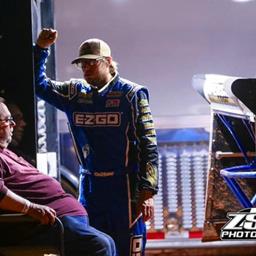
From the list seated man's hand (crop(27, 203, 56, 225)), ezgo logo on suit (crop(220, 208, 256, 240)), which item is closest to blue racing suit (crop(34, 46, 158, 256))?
seated man's hand (crop(27, 203, 56, 225))

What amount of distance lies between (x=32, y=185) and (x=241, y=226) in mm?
1846

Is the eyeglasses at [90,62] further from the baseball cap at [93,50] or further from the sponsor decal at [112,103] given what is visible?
the sponsor decal at [112,103]

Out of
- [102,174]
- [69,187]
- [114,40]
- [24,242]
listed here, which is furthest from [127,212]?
[114,40]

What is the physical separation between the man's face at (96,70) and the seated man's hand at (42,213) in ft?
2.87

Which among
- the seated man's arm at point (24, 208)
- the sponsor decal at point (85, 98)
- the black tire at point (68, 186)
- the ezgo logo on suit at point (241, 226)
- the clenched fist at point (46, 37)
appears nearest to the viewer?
the seated man's arm at point (24, 208)

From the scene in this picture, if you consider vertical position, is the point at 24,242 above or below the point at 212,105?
below

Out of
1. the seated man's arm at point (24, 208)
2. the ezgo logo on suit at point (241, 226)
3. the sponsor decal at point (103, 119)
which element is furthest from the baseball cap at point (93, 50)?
the ezgo logo on suit at point (241, 226)

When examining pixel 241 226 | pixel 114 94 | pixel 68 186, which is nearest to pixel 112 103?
pixel 114 94

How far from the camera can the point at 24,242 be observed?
3160 mm

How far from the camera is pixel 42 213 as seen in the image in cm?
306

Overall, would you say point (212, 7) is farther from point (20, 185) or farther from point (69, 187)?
point (20, 185)

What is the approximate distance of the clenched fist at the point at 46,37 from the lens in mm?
3537

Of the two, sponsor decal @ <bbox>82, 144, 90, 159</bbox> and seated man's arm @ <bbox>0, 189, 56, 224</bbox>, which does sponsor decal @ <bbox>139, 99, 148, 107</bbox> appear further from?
seated man's arm @ <bbox>0, 189, 56, 224</bbox>

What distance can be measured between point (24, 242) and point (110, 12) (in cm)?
205
